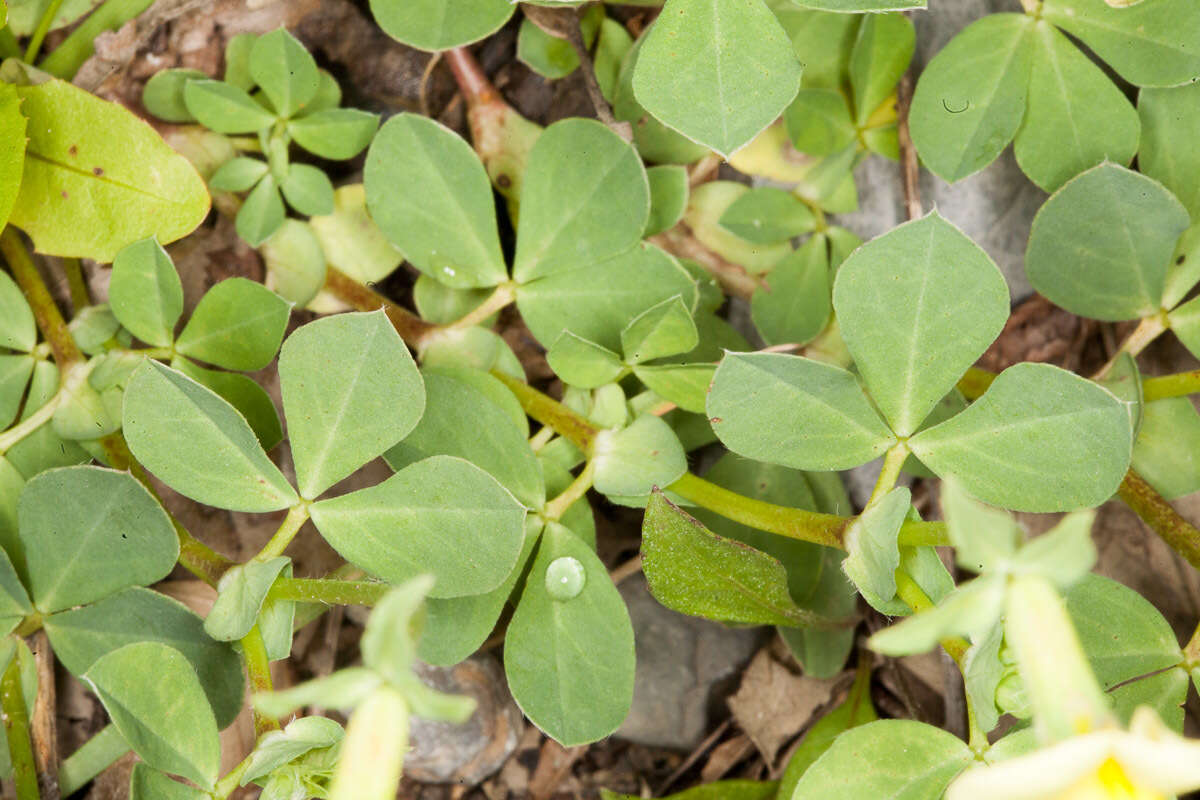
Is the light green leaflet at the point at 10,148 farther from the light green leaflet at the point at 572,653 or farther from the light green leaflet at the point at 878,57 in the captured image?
the light green leaflet at the point at 878,57

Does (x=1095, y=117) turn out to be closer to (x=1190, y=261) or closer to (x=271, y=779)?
(x=1190, y=261)

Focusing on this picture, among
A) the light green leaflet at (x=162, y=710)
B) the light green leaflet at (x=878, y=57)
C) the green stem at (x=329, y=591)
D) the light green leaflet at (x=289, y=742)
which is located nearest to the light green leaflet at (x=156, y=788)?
the light green leaflet at (x=162, y=710)

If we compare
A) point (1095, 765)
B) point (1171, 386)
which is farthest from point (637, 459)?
point (1095, 765)

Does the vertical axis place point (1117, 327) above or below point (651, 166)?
below

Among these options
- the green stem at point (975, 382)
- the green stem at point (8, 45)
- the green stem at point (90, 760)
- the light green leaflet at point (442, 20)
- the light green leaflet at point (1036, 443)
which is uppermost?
the light green leaflet at point (442, 20)

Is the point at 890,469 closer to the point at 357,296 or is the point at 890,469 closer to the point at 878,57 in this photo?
the point at 878,57

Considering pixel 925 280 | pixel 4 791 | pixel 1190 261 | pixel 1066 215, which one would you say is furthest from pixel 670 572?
pixel 4 791
